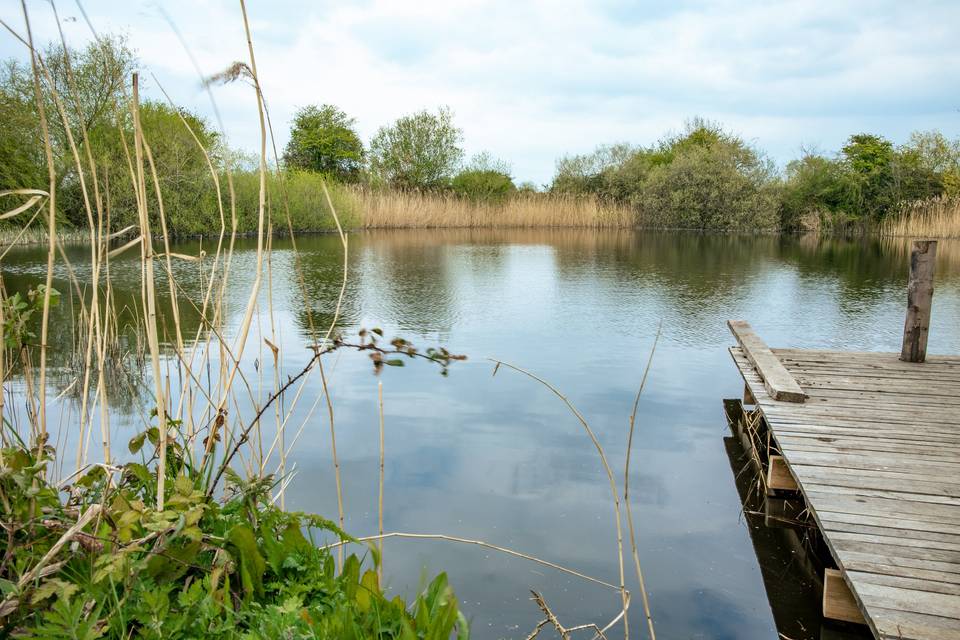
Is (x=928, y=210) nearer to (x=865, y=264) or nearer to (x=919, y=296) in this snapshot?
(x=865, y=264)

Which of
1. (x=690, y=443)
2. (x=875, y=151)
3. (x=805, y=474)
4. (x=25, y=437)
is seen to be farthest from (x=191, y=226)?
(x=875, y=151)

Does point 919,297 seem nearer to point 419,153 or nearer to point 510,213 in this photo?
point 510,213

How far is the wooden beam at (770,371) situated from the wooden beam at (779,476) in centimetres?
53

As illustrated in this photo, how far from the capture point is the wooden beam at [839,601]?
225 centimetres

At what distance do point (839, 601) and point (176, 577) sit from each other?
201cm

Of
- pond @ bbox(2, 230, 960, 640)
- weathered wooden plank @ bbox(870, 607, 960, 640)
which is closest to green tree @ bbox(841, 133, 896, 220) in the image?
pond @ bbox(2, 230, 960, 640)

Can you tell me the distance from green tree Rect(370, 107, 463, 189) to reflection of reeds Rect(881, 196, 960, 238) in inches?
737

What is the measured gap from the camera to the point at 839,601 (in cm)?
226

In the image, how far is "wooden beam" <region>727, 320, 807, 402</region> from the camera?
145 inches

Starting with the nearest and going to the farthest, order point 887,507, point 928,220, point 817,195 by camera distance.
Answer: point 887,507 → point 928,220 → point 817,195

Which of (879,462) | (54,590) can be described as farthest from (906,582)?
(54,590)

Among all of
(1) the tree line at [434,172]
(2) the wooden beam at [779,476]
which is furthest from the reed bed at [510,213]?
(2) the wooden beam at [779,476]

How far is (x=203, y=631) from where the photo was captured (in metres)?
1.39

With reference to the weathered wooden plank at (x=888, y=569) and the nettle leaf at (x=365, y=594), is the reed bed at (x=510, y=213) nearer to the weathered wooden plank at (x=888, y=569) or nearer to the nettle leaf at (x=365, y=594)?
the weathered wooden plank at (x=888, y=569)
